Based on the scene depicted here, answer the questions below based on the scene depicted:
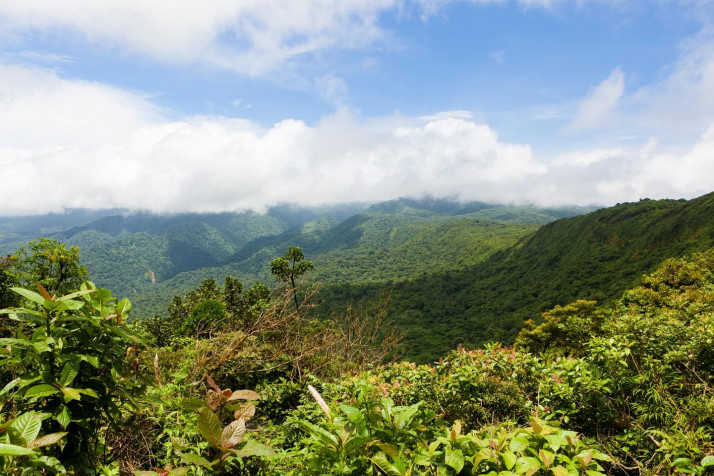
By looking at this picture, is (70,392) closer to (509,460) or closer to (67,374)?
(67,374)

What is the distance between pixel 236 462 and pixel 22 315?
1.11 m

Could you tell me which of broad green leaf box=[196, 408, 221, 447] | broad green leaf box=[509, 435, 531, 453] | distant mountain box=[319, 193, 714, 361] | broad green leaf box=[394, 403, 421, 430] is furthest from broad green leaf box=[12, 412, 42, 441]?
distant mountain box=[319, 193, 714, 361]

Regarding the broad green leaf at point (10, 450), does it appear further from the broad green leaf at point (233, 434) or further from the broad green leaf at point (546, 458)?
the broad green leaf at point (546, 458)

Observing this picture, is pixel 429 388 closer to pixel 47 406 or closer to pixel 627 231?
pixel 47 406

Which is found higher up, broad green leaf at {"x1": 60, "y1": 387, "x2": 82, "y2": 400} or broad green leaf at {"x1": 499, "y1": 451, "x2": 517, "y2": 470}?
broad green leaf at {"x1": 60, "y1": 387, "x2": 82, "y2": 400}

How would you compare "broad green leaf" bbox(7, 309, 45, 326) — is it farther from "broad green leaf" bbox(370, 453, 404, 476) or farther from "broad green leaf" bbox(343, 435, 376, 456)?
"broad green leaf" bbox(370, 453, 404, 476)

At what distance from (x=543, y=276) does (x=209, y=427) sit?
353 ft

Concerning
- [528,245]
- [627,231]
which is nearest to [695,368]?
[627,231]

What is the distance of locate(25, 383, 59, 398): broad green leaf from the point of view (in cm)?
121

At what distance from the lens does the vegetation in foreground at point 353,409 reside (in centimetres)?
135

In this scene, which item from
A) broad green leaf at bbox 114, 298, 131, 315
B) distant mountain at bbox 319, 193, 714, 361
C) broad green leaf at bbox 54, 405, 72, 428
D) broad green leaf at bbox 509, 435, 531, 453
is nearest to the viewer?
broad green leaf at bbox 54, 405, 72, 428

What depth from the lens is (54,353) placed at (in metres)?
1.35

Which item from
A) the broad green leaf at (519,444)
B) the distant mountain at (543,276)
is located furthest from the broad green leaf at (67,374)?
the distant mountain at (543,276)

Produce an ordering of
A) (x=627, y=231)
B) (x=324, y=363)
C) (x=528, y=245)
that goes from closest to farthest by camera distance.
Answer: (x=324, y=363) → (x=627, y=231) → (x=528, y=245)
